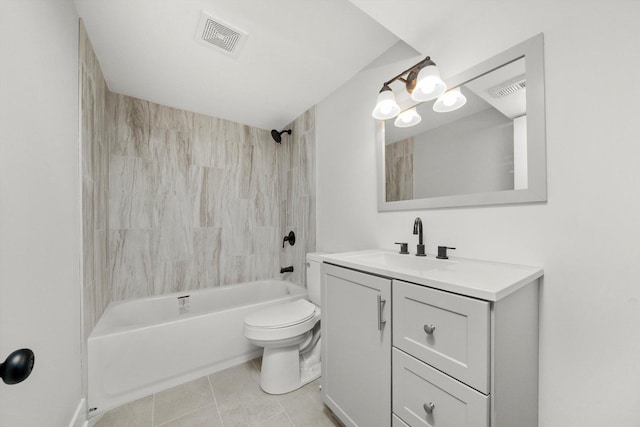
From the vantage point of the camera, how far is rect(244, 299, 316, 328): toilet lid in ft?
4.99

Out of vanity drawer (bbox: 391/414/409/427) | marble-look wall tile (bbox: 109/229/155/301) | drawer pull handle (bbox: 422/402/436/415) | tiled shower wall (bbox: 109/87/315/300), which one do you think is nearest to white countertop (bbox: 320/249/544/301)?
drawer pull handle (bbox: 422/402/436/415)

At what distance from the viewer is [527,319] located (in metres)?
0.87

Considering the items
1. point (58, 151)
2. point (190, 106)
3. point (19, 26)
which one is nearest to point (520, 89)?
point (19, 26)

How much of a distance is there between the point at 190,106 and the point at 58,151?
1470 millimetres

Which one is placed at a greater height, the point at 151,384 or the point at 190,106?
the point at 190,106

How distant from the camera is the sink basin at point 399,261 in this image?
120 cm

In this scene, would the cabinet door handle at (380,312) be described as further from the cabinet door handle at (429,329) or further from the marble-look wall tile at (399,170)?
the marble-look wall tile at (399,170)

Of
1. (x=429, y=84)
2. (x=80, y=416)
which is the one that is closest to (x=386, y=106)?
(x=429, y=84)

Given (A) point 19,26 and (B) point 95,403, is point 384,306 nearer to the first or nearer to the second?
(A) point 19,26

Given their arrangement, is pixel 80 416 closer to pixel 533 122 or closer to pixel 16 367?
pixel 16 367

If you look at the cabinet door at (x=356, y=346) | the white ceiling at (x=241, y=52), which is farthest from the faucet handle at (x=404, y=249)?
the white ceiling at (x=241, y=52)

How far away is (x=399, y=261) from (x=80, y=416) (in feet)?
6.22

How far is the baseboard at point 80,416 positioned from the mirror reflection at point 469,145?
6.72 feet

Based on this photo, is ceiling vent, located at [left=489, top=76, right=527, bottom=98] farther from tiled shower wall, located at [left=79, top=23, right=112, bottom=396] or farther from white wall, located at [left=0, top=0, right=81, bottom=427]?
tiled shower wall, located at [left=79, top=23, right=112, bottom=396]
